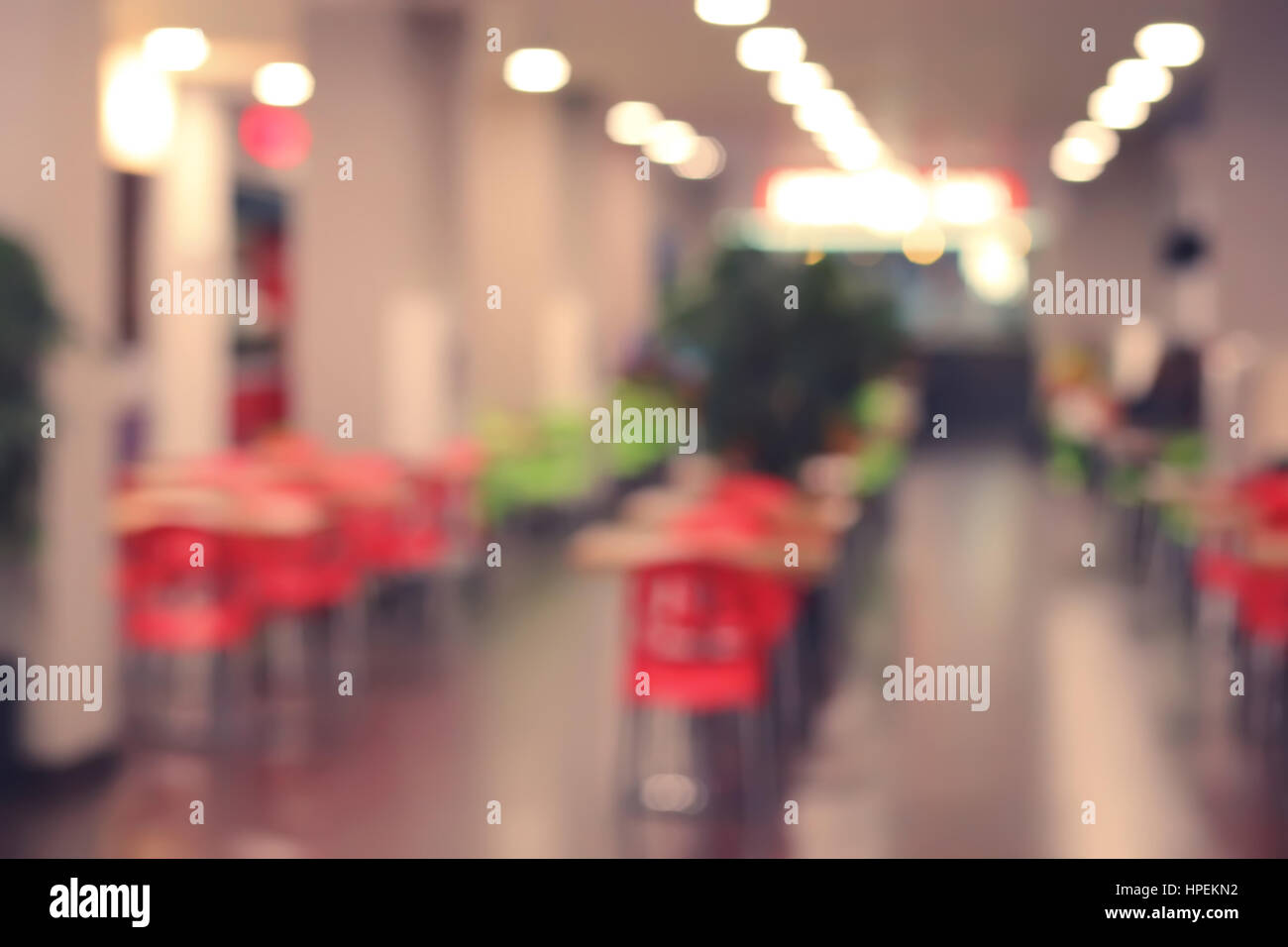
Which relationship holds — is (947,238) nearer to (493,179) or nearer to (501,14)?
(493,179)

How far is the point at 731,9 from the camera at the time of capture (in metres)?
6.63

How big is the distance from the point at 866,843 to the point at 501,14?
5.39 meters

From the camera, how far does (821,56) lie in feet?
31.2

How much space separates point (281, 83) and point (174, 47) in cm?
125

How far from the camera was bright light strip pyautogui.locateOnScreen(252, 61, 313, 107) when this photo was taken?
36.9 feet

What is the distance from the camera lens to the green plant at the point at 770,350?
7.14m

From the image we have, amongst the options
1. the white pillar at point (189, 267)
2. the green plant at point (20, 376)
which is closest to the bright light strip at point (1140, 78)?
the green plant at point (20, 376)

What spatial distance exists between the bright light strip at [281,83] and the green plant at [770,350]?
4867 millimetres

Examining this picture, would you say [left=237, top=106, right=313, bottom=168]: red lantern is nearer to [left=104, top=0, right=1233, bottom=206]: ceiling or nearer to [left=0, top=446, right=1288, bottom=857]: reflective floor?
[left=104, top=0, right=1233, bottom=206]: ceiling

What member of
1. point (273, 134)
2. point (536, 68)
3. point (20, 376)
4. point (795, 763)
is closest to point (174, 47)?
point (273, 134)

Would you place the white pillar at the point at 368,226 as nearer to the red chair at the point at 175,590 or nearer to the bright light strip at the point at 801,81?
the bright light strip at the point at 801,81

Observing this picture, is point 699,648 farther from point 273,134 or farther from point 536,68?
point 273,134

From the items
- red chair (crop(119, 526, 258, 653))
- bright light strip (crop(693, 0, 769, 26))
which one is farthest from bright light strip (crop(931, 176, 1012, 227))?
red chair (crop(119, 526, 258, 653))

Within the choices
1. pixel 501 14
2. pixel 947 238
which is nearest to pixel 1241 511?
pixel 501 14
